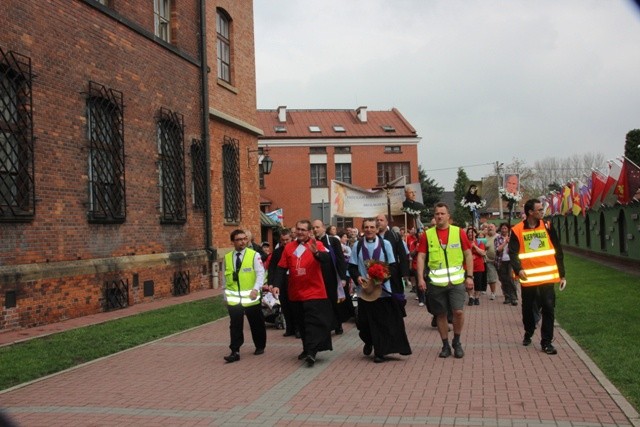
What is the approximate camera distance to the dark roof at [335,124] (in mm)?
63312

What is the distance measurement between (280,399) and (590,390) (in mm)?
3017

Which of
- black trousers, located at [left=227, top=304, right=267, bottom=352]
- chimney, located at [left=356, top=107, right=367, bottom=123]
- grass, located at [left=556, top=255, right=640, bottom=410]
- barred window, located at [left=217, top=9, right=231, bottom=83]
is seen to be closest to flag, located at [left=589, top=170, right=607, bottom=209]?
grass, located at [left=556, top=255, right=640, bottom=410]

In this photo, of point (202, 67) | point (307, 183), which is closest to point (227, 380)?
point (202, 67)

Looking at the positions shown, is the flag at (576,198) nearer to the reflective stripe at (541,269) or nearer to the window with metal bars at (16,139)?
the reflective stripe at (541,269)

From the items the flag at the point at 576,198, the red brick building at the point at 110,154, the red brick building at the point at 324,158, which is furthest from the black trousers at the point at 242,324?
the red brick building at the point at 324,158

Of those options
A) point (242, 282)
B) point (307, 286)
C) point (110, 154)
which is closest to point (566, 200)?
point (110, 154)

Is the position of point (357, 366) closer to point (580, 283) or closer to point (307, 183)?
point (580, 283)

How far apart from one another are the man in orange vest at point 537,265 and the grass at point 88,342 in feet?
19.0

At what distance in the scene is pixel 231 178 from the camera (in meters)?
24.1

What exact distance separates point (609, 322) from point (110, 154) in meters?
10.7

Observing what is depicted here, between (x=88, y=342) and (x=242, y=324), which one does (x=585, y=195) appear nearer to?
(x=242, y=324)

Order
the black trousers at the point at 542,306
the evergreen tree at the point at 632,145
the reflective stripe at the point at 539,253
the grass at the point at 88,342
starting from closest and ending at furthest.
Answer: the grass at the point at 88,342 < the black trousers at the point at 542,306 < the reflective stripe at the point at 539,253 < the evergreen tree at the point at 632,145

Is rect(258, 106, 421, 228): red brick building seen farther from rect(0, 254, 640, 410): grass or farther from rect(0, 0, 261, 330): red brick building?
rect(0, 254, 640, 410): grass

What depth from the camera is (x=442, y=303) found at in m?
9.44
